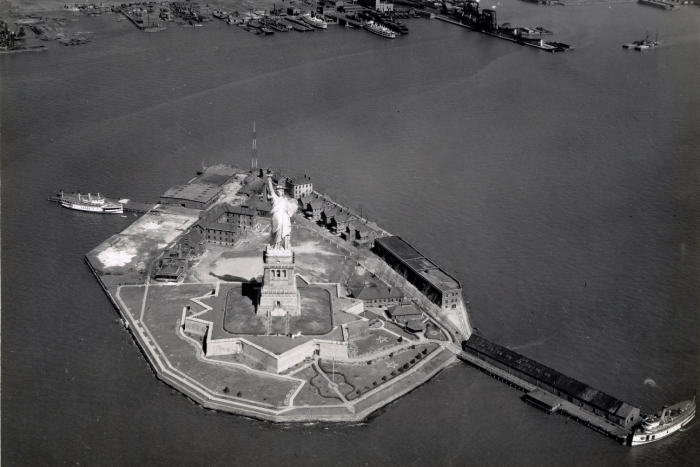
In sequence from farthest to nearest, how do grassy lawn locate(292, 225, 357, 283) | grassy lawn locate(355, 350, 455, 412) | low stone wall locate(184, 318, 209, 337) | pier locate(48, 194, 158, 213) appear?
pier locate(48, 194, 158, 213) < grassy lawn locate(292, 225, 357, 283) < low stone wall locate(184, 318, 209, 337) < grassy lawn locate(355, 350, 455, 412)

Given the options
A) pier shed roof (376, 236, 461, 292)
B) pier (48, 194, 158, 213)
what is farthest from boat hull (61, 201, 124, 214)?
pier shed roof (376, 236, 461, 292)

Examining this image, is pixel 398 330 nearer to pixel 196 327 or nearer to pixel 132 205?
pixel 196 327

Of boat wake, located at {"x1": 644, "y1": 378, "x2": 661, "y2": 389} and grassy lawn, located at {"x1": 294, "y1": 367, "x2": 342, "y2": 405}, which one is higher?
boat wake, located at {"x1": 644, "y1": 378, "x2": 661, "y2": 389}

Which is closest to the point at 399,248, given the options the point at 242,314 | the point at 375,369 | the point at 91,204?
the point at 375,369

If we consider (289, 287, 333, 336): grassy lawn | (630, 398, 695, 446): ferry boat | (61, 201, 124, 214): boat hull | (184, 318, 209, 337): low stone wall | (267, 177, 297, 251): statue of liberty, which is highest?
(267, 177, 297, 251): statue of liberty

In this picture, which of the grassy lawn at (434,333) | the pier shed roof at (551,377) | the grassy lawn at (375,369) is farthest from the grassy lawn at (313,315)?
the pier shed roof at (551,377)

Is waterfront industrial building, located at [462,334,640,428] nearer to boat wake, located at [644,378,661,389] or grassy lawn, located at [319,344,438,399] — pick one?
grassy lawn, located at [319,344,438,399]
